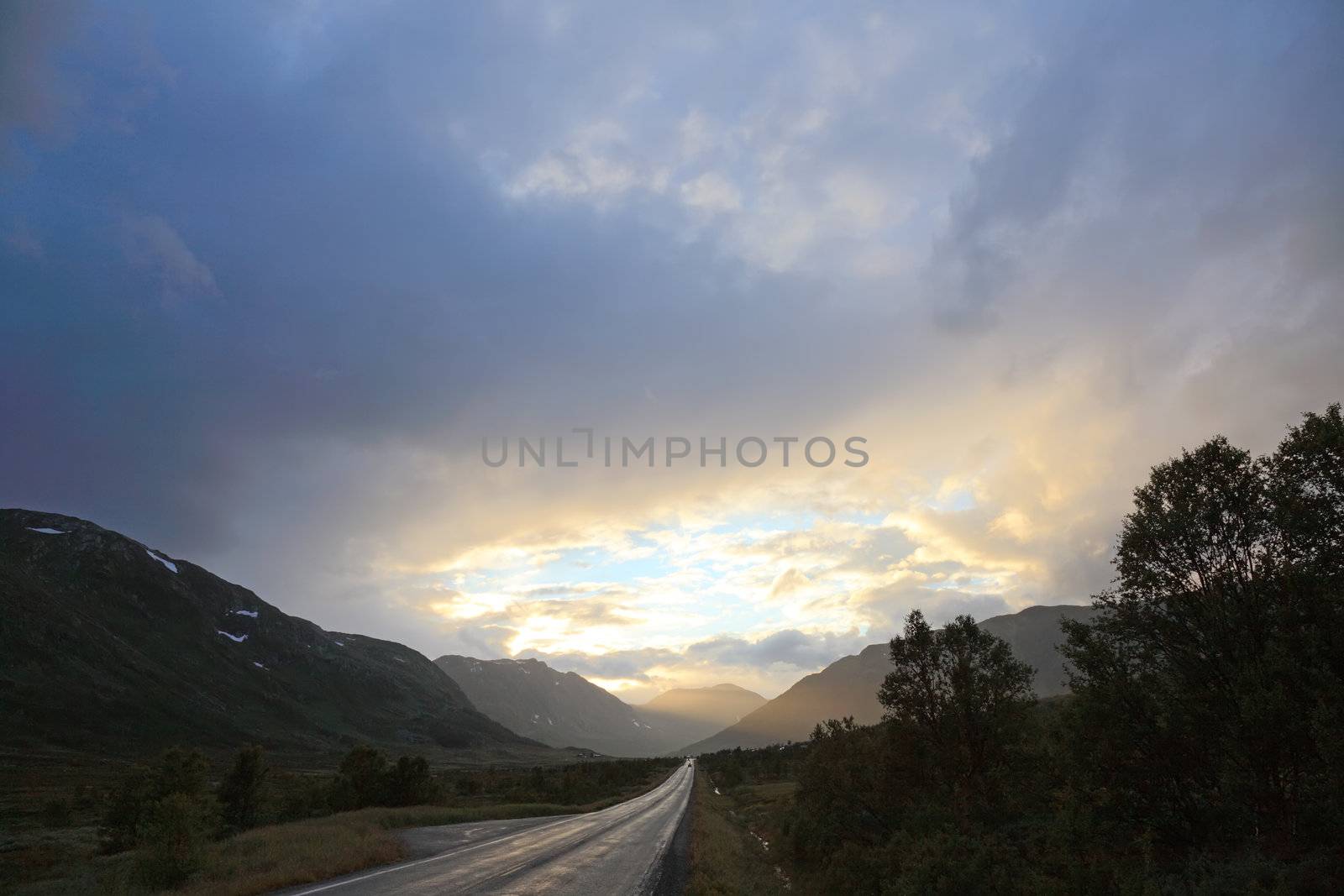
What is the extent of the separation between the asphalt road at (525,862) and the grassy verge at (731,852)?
1.64m

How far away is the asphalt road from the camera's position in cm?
1558

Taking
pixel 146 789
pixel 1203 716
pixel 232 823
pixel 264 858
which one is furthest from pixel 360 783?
pixel 1203 716

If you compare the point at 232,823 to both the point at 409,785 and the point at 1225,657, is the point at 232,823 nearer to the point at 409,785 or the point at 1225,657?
the point at 409,785

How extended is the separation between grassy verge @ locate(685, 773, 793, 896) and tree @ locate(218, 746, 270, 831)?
30315 millimetres

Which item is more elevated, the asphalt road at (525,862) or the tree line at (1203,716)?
the tree line at (1203,716)

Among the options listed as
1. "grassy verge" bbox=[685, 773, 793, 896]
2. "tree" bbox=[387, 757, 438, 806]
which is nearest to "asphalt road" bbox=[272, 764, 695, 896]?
"grassy verge" bbox=[685, 773, 793, 896]

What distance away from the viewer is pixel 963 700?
28031mm

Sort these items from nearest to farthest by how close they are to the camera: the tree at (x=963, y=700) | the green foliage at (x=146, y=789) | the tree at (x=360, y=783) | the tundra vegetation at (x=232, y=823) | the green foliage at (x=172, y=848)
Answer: the green foliage at (x=172, y=848)
the tundra vegetation at (x=232, y=823)
the tree at (x=963, y=700)
the green foliage at (x=146, y=789)
the tree at (x=360, y=783)

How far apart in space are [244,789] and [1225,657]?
178ft

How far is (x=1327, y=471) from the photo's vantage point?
1327 cm

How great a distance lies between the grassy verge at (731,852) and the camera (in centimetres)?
2047

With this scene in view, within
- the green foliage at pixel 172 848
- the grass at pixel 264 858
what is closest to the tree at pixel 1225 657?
the grass at pixel 264 858

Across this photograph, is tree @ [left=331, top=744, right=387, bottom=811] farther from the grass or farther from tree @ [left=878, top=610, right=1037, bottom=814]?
tree @ [left=878, top=610, right=1037, bottom=814]

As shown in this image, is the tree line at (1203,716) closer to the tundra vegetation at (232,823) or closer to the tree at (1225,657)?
the tree at (1225,657)
